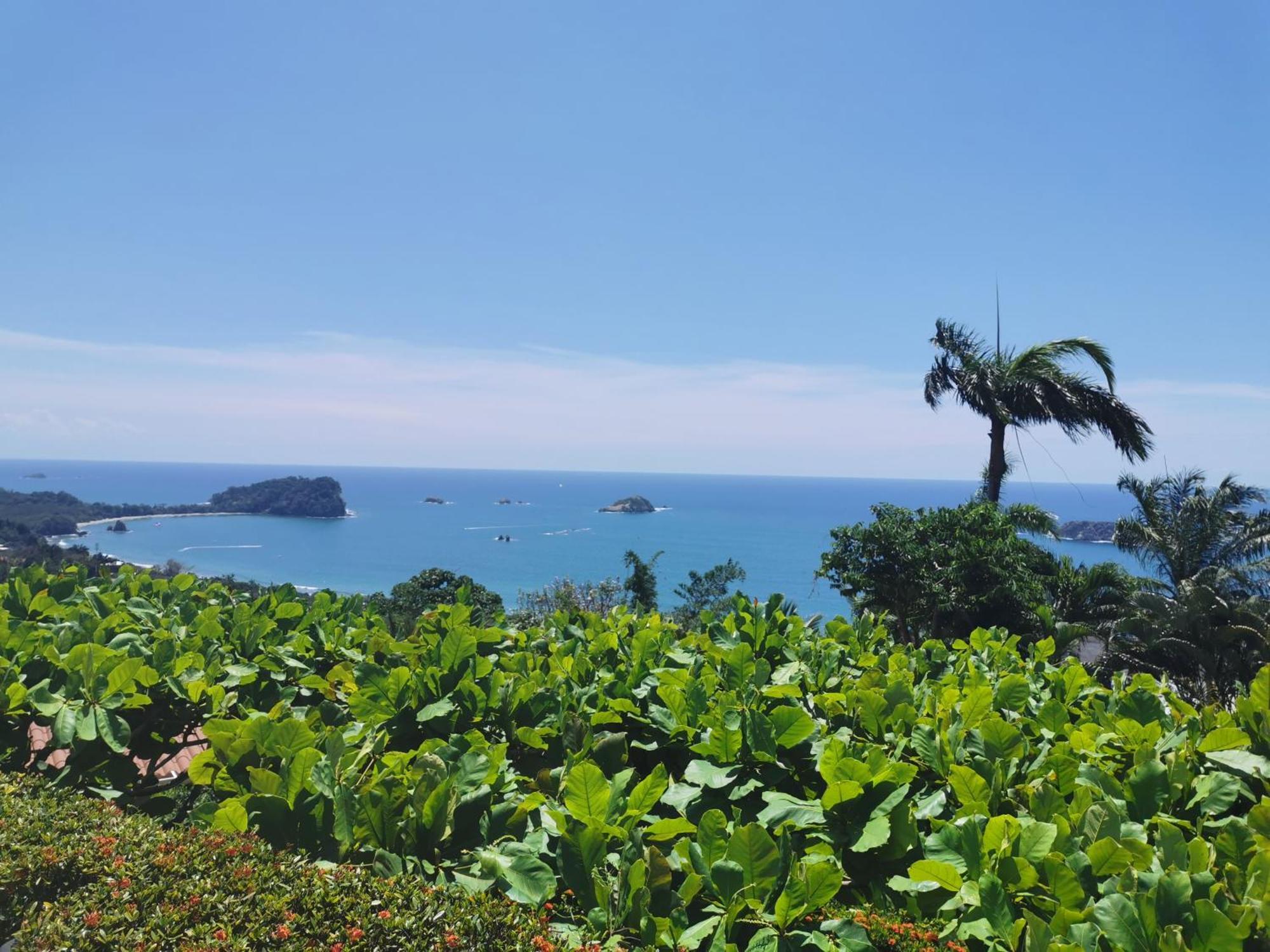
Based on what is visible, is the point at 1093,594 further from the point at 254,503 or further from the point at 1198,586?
the point at 254,503

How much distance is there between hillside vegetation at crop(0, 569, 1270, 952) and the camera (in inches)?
74.1

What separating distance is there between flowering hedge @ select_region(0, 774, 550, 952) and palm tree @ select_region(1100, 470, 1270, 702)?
15.9 metres

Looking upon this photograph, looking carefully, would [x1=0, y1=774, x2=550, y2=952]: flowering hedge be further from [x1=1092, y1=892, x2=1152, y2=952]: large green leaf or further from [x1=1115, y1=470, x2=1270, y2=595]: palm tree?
[x1=1115, y1=470, x2=1270, y2=595]: palm tree

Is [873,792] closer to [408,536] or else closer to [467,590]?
[467,590]

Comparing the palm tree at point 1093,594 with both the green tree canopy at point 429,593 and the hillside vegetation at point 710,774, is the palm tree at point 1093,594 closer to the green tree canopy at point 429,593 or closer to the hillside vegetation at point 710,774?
the green tree canopy at point 429,593

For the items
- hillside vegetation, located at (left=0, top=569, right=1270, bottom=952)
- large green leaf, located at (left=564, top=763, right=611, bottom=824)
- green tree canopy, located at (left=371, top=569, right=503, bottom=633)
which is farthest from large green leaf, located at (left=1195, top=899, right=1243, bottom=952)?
green tree canopy, located at (left=371, top=569, right=503, bottom=633)

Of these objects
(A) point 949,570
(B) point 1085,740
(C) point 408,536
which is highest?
(B) point 1085,740

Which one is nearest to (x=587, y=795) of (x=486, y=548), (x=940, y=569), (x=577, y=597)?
(x=940, y=569)

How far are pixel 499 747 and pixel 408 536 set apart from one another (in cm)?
15560

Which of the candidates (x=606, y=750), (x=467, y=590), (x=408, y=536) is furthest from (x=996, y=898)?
(x=408, y=536)

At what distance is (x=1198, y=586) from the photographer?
16797 mm

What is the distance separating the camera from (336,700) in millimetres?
3955

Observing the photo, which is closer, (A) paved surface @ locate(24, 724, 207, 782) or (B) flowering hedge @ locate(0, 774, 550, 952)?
(B) flowering hedge @ locate(0, 774, 550, 952)

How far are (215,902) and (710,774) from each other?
4.95 ft
